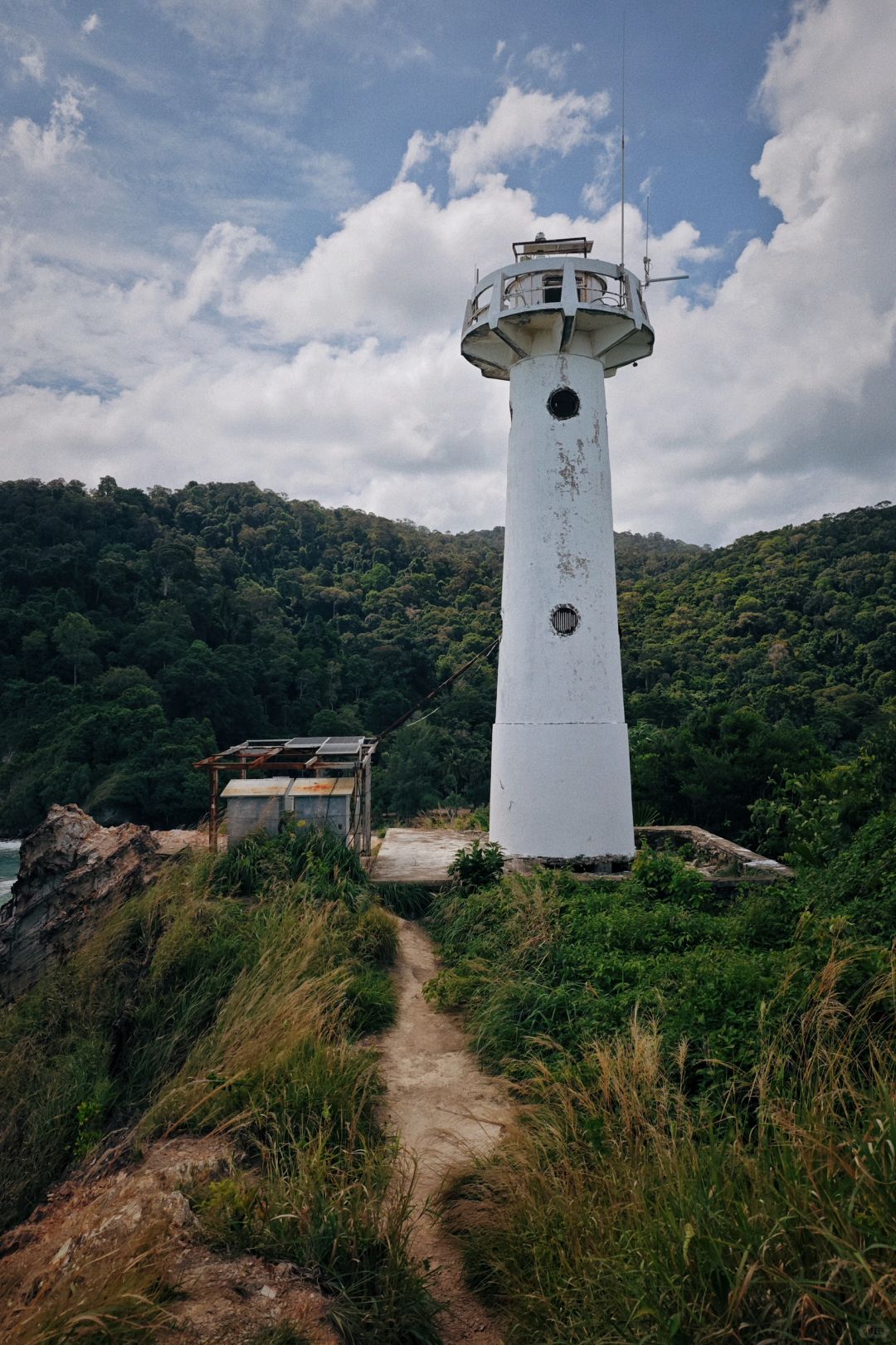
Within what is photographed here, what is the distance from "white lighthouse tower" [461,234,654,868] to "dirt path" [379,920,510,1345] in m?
3.09

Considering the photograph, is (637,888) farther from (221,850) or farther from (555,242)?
(555,242)

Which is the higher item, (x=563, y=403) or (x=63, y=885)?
(x=563, y=403)

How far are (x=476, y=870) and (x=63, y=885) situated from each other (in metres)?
4.51

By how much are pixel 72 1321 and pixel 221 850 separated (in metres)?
7.00

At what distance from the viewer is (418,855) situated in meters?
10.8

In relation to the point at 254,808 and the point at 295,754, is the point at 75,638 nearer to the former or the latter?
the point at 295,754

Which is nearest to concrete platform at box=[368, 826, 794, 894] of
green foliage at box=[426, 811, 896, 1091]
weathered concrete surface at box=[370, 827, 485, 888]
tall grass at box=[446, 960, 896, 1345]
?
weathered concrete surface at box=[370, 827, 485, 888]

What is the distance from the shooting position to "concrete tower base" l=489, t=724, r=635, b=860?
919cm

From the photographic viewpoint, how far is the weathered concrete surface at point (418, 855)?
9297 mm

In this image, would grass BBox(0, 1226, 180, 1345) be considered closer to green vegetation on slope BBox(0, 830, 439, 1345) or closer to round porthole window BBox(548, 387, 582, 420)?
green vegetation on slope BBox(0, 830, 439, 1345)

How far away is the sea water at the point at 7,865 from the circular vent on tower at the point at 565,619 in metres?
16.9

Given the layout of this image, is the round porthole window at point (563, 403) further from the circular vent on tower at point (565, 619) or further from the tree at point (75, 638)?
the tree at point (75, 638)

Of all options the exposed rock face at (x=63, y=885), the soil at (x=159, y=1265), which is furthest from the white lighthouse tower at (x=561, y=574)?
the soil at (x=159, y=1265)

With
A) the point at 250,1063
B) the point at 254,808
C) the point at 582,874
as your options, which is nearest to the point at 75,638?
the point at 254,808
